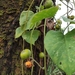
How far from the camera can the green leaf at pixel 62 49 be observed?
0.65 metres

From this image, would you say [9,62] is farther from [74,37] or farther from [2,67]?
[74,37]

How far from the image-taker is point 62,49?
2.30 ft

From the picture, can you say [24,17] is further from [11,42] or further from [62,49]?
[62,49]

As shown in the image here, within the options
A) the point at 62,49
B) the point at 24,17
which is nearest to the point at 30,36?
the point at 24,17

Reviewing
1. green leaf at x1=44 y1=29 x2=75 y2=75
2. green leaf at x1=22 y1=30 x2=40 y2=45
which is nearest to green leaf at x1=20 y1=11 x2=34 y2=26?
green leaf at x1=22 y1=30 x2=40 y2=45

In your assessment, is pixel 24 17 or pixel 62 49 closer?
pixel 62 49

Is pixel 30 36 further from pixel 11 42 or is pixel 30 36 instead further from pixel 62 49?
pixel 62 49

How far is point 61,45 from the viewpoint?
722 mm

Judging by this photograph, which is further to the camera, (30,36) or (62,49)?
(30,36)

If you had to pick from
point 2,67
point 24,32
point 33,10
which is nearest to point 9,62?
point 2,67

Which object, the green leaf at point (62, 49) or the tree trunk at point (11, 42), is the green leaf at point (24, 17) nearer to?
the tree trunk at point (11, 42)

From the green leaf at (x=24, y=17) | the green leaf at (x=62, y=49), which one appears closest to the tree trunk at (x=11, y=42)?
the green leaf at (x=24, y=17)

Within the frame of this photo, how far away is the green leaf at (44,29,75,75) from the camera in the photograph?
2.13ft

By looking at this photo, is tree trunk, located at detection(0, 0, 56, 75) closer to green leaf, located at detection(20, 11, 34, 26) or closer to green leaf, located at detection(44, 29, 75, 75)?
green leaf, located at detection(20, 11, 34, 26)
